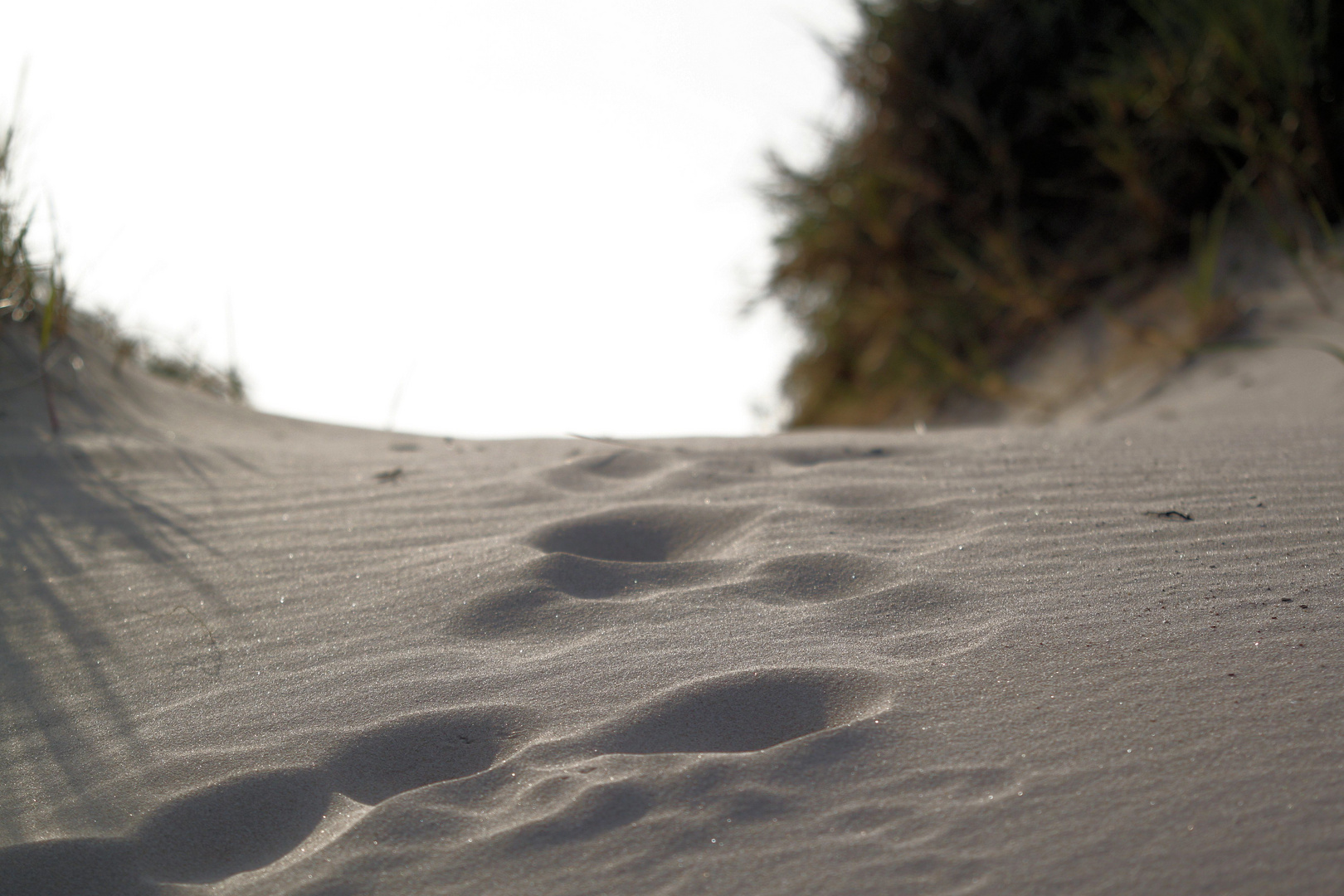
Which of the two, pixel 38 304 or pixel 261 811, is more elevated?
pixel 38 304

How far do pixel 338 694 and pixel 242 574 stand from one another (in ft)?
1.80

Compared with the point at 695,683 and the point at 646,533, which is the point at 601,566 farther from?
the point at 695,683

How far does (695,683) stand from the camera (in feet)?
3.82

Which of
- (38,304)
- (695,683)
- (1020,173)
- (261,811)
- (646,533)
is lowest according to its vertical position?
(261,811)

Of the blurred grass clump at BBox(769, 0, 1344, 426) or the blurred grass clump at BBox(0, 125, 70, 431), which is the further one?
the blurred grass clump at BBox(769, 0, 1344, 426)

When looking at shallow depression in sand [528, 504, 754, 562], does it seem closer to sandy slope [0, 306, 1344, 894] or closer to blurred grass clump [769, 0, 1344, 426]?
sandy slope [0, 306, 1344, 894]

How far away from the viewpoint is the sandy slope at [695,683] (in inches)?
35.4

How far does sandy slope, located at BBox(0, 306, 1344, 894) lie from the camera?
0.90m

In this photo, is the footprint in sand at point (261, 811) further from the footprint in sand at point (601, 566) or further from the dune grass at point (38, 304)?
the dune grass at point (38, 304)

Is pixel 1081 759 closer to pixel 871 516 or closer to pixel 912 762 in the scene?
pixel 912 762

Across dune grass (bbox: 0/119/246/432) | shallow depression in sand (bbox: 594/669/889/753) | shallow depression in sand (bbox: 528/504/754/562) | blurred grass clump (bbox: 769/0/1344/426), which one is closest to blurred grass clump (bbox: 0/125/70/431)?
dune grass (bbox: 0/119/246/432)

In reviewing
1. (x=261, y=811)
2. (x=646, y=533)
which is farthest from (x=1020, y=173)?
(x=261, y=811)

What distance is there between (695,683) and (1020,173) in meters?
4.39

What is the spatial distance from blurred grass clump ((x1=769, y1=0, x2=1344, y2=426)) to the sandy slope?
2.37 m
